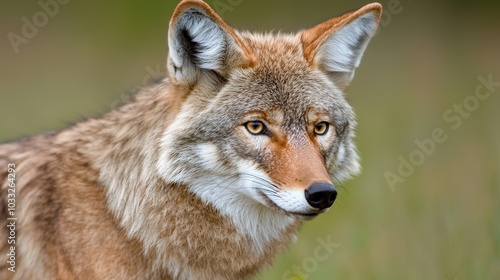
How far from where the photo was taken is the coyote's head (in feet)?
14.7

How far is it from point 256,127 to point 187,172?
42cm

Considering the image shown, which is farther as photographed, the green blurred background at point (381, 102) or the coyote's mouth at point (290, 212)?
the green blurred background at point (381, 102)

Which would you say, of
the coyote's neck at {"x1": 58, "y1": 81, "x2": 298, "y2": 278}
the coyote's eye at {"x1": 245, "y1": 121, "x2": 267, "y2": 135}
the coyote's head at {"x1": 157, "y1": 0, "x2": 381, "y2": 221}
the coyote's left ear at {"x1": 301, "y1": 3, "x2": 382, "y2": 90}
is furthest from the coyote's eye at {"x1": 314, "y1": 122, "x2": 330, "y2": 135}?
the coyote's neck at {"x1": 58, "y1": 81, "x2": 298, "y2": 278}

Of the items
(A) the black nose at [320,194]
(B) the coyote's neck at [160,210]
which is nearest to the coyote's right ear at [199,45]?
(B) the coyote's neck at [160,210]

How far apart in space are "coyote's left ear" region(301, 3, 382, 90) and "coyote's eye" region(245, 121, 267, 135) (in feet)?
1.91

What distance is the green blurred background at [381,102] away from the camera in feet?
18.9

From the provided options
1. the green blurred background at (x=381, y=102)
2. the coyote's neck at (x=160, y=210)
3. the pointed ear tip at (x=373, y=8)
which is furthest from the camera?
the green blurred background at (x=381, y=102)

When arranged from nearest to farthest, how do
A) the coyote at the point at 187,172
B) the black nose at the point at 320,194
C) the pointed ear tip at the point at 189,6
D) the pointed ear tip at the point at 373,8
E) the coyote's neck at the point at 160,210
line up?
the black nose at the point at 320,194
the pointed ear tip at the point at 189,6
the coyote at the point at 187,172
the coyote's neck at the point at 160,210
the pointed ear tip at the point at 373,8

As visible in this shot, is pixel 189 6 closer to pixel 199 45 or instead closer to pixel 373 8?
pixel 199 45

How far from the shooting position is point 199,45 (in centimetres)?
468

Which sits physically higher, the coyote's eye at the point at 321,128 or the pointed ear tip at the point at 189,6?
the pointed ear tip at the point at 189,6

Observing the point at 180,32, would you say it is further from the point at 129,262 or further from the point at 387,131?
the point at 387,131

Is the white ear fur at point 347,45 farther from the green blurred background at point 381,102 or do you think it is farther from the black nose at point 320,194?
the black nose at point 320,194

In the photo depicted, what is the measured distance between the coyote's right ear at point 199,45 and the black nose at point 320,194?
854 millimetres
